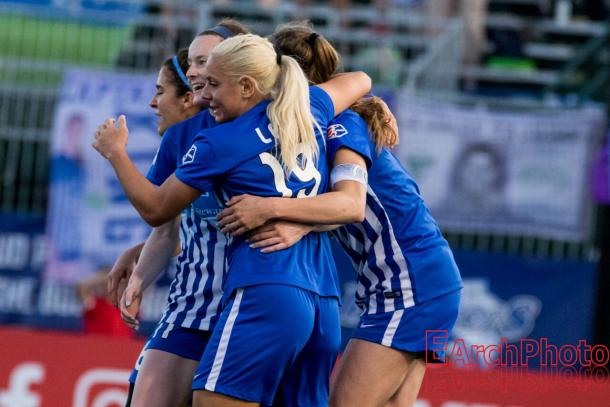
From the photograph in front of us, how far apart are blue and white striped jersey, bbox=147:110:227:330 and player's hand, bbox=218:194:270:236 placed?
19.7 inches

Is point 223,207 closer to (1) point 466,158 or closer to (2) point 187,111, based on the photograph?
(2) point 187,111

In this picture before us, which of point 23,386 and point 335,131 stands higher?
point 335,131

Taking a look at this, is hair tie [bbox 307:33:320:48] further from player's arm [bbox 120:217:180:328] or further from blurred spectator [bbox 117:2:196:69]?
blurred spectator [bbox 117:2:196:69]

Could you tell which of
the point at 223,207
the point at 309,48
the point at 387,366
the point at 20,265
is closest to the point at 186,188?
the point at 223,207

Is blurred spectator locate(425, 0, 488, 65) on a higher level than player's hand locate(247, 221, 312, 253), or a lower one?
higher

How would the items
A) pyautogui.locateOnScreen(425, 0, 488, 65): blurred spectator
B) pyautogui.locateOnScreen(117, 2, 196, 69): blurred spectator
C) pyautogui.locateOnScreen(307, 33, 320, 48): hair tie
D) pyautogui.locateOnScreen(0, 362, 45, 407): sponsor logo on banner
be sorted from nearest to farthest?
pyautogui.locateOnScreen(307, 33, 320, 48): hair tie, pyautogui.locateOnScreen(0, 362, 45, 407): sponsor logo on banner, pyautogui.locateOnScreen(117, 2, 196, 69): blurred spectator, pyautogui.locateOnScreen(425, 0, 488, 65): blurred spectator

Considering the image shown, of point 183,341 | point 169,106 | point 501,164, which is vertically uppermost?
point 169,106

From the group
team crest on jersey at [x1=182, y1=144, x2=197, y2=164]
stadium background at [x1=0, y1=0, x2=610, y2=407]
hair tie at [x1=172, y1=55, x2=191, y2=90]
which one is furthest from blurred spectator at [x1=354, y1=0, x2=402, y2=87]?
team crest on jersey at [x1=182, y1=144, x2=197, y2=164]

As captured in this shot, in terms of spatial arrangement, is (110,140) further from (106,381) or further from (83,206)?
(83,206)

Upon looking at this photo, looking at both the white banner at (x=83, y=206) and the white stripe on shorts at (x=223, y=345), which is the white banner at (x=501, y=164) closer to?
the white banner at (x=83, y=206)

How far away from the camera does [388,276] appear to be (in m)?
4.74

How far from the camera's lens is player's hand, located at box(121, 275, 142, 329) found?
5.05 metres

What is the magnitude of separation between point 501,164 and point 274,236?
7.69 meters

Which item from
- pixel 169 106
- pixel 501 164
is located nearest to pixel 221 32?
pixel 169 106
